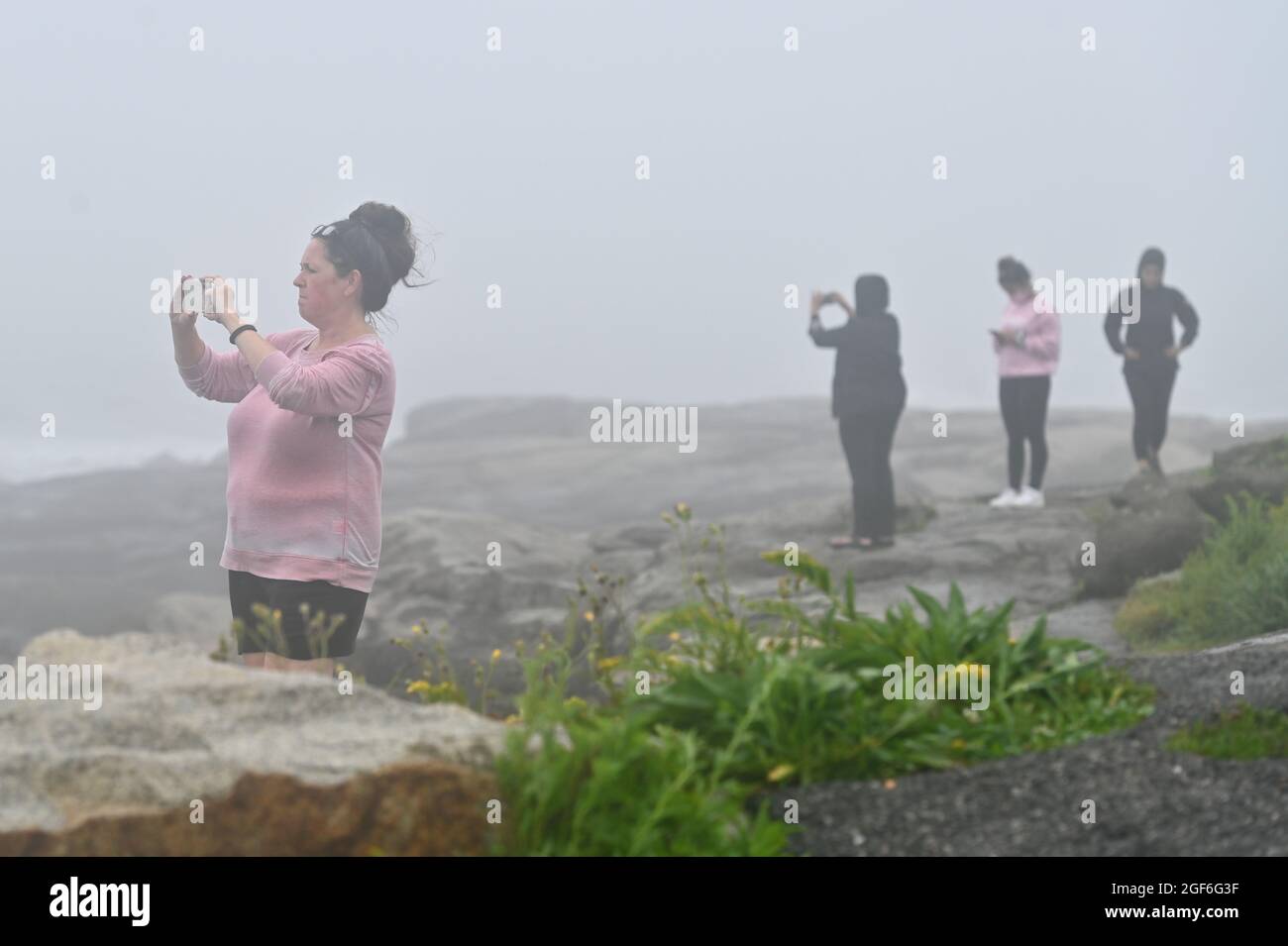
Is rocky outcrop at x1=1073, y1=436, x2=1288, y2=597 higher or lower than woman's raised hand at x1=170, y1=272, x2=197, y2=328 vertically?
lower

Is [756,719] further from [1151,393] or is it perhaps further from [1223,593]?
[1151,393]

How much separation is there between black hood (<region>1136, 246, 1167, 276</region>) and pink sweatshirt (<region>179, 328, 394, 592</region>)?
461 inches

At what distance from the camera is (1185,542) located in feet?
43.3

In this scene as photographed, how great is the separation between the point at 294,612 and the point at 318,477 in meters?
0.54

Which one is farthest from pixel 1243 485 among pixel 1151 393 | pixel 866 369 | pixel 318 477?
pixel 318 477

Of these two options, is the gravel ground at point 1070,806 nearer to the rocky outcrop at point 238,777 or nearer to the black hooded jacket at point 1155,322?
the rocky outcrop at point 238,777

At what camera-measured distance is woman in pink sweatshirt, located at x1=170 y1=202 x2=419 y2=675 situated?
571cm

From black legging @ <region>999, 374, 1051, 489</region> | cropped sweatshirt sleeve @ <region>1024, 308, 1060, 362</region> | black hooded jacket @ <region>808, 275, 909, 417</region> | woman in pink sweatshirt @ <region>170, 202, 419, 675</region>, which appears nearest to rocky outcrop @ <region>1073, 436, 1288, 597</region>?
black legging @ <region>999, 374, 1051, 489</region>

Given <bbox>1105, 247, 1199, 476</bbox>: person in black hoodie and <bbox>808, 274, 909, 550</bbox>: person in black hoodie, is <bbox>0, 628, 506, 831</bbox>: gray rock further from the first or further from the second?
<bbox>1105, 247, 1199, 476</bbox>: person in black hoodie
